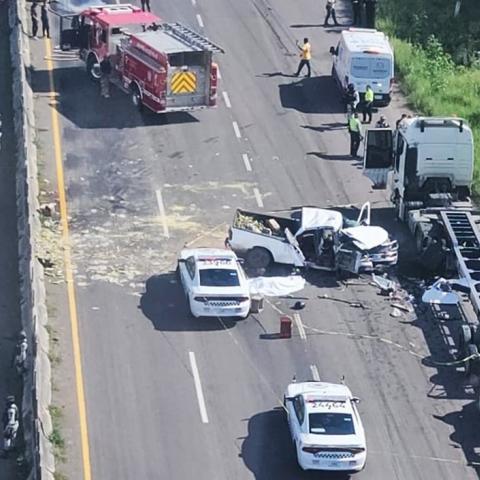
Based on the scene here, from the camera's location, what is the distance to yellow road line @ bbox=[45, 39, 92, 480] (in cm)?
3962

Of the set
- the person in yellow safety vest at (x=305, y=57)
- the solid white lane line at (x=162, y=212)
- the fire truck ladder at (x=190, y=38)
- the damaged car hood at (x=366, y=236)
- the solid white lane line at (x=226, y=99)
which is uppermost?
the fire truck ladder at (x=190, y=38)

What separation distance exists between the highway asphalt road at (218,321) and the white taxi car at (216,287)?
0.52 m

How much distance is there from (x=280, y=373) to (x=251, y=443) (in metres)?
3.61

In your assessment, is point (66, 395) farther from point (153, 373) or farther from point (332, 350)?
point (332, 350)

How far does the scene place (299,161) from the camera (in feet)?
185

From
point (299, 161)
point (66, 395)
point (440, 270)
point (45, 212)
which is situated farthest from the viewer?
point (299, 161)

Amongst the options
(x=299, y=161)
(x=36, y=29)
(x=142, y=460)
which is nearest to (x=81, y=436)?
(x=142, y=460)

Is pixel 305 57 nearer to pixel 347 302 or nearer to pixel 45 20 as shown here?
pixel 45 20

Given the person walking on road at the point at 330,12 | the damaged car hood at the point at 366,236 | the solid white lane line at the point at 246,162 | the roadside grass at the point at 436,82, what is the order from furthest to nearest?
the person walking on road at the point at 330,12
the roadside grass at the point at 436,82
the solid white lane line at the point at 246,162
the damaged car hood at the point at 366,236

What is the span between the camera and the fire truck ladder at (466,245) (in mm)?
44156

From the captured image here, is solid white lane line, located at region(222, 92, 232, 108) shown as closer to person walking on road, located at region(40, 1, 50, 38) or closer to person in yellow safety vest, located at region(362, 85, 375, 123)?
person in yellow safety vest, located at region(362, 85, 375, 123)

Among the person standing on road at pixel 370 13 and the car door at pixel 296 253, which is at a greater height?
the person standing on road at pixel 370 13

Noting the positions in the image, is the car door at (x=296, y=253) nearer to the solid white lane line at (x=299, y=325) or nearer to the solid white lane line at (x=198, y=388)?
the solid white lane line at (x=299, y=325)

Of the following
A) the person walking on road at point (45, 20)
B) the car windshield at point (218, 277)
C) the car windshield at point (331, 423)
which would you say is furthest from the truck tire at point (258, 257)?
the person walking on road at point (45, 20)
